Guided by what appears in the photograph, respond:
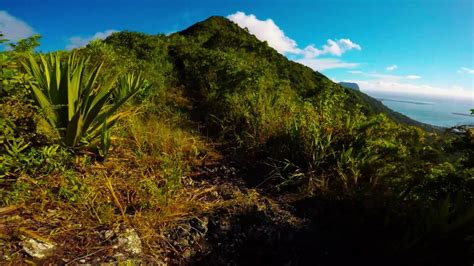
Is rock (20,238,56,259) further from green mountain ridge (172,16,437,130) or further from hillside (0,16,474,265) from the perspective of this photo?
green mountain ridge (172,16,437,130)

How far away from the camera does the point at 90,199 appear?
255cm

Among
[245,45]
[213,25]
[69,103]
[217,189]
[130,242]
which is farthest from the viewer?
[213,25]

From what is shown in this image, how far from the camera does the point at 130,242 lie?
7.49 ft

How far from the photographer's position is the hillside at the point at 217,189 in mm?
2275

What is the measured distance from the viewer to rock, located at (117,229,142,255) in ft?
7.32

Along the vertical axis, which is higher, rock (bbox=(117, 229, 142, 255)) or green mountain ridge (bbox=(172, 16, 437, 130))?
green mountain ridge (bbox=(172, 16, 437, 130))

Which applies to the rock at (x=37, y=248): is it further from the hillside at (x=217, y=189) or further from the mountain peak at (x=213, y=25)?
the mountain peak at (x=213, y=25)

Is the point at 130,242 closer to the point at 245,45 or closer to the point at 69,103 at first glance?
the point at 69,103

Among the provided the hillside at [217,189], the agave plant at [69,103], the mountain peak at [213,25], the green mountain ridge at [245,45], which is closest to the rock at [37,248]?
Result: the hillside at [217,189]

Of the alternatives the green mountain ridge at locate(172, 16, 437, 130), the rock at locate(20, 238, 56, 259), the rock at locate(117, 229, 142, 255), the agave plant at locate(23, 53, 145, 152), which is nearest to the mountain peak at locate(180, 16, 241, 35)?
the green mountain ridge at locate(172, 16, 437, 130)

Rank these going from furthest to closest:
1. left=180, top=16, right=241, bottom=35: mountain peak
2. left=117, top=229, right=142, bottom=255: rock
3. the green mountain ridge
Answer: left=180, top=16, right=241, bottom=35: mountain peak
the green mountain ridge
left=117, top=229, right=142, bottom=255: rock

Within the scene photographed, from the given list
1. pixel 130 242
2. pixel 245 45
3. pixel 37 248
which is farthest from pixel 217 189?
pixel 245 45

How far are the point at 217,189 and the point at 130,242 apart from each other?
1205 millimetres

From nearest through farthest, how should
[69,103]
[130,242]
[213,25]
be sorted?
[130,242] < [69,103] < [213,25]
